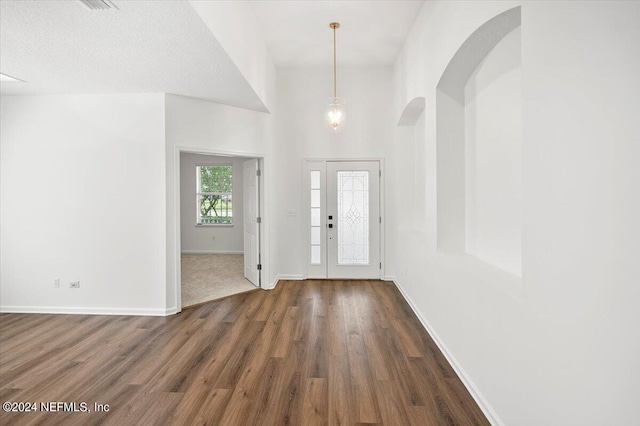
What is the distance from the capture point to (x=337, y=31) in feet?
14.8

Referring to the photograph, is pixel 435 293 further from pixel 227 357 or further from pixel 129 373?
pixel 129 373

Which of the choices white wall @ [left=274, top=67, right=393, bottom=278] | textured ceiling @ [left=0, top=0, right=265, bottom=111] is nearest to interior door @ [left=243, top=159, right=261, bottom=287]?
white wall @ [left=274, top=67, right=393, bottom=278]

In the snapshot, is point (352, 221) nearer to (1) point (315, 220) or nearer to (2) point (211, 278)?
(1) point (315, 220)

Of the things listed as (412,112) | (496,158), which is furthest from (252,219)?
(496,158)

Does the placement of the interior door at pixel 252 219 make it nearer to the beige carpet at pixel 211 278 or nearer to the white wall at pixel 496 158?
the beige carpet at pixel 211 278

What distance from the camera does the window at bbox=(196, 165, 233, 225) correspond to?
910 cm

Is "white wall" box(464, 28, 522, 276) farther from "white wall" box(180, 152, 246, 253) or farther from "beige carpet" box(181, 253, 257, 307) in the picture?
"white wall" box(180, 152, 246, 253)

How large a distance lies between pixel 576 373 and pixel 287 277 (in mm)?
4818

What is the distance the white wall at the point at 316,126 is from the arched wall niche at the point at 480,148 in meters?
2.53

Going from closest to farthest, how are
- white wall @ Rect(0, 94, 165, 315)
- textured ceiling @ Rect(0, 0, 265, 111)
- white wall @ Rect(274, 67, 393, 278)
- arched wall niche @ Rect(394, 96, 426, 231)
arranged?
textured ceiling @ Rect(0, 0, 265, 111)
white wall @ Rect(0, 94, 165, 315)
arched wall niche @ Rect(394, 96, 426, 231)
white wall @ Rect(274, 67, 393, 278)

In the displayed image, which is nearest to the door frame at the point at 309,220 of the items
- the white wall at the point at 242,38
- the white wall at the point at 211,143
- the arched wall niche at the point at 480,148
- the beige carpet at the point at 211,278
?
the white wall at the point at 211,143

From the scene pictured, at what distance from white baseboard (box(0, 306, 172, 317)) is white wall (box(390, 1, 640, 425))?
368 centimetres

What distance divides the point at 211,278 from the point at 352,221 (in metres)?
2.76

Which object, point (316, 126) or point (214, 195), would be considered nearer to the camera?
point (316, 126)
